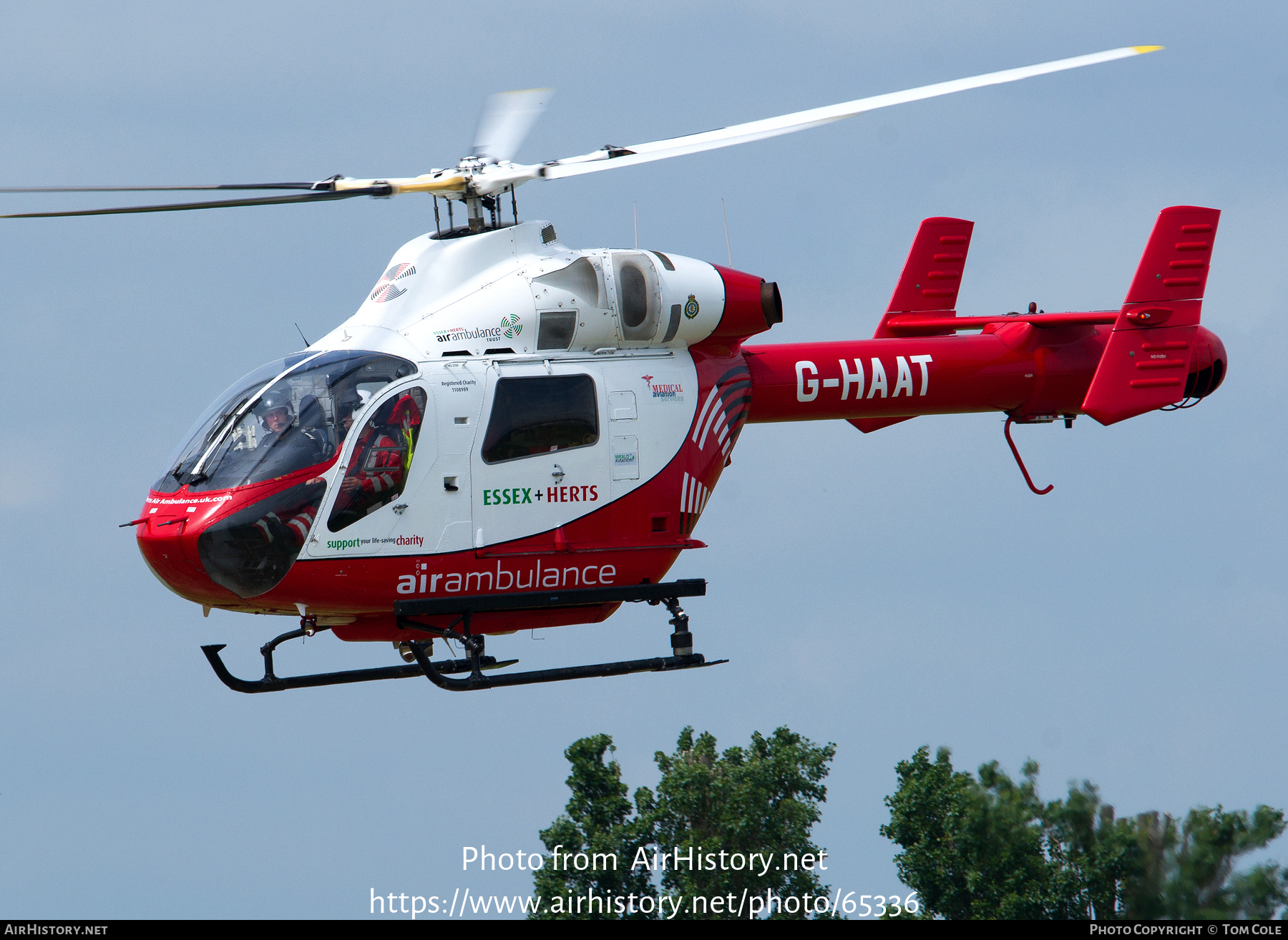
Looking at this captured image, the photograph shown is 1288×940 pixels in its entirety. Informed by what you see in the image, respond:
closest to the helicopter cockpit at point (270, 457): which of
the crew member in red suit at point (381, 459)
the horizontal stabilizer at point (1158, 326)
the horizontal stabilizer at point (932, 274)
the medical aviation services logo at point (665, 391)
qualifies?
the crew member in red suit at point (381, 459)

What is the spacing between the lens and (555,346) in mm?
17578

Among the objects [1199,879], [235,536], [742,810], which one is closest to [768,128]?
[235,536]

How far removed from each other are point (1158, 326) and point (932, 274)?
8.64 ft

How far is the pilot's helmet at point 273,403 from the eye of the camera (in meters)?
16.6

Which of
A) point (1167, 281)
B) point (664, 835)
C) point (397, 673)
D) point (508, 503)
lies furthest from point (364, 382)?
point (664, 835)

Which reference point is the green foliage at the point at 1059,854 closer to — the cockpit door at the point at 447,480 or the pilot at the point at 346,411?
the cockpit door at the point at 447,480

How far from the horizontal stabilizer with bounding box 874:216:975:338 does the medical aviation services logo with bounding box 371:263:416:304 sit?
19.1 ft

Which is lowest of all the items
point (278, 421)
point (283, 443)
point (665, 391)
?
point (283, 443)

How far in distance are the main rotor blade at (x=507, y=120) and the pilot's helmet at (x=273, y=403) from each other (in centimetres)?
324

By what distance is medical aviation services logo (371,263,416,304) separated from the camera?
17.8 m

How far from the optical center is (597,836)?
142 ft

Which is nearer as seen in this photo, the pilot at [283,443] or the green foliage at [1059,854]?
the pilot at [283,443]

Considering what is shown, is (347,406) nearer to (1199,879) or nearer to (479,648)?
(479,648)

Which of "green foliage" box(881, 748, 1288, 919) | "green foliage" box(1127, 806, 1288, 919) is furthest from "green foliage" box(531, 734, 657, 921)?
"green foliage" box(1127, 806, 1288, 919)
